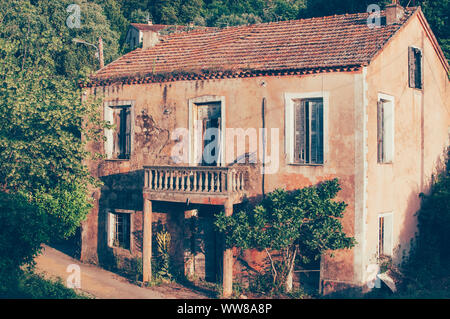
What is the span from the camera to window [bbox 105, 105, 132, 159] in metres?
20.5

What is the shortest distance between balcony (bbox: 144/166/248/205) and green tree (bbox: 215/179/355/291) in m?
0.79

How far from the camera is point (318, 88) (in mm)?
16656

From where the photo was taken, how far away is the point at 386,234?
17.9m

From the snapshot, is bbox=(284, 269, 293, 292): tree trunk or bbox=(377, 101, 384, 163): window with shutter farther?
bbox=(377, 101, 384, 163): window with shutter

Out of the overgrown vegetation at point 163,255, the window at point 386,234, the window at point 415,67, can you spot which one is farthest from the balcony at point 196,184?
the window at point 415,67

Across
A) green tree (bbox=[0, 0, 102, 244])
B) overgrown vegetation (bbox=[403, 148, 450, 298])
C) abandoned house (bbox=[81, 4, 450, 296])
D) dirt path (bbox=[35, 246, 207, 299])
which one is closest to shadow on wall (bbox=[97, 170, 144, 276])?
abandoned house (bbox=[81, 4, 450, 296])

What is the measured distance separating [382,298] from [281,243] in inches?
143

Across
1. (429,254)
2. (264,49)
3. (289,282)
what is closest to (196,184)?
(289,282)

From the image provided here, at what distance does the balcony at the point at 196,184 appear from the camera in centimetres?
1633

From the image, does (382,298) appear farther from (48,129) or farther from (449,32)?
(449,32)

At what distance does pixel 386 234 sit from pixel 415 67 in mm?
6628

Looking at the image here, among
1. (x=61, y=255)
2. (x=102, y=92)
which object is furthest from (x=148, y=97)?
(x=61, y=255)

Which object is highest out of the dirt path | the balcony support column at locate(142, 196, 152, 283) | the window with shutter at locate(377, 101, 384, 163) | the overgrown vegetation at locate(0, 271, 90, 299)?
the window with shutter at locate(377, 101, 384, 163)

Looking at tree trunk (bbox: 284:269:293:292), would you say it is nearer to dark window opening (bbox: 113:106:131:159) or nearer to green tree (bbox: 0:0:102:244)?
green tree (bbox: 0:0:102:244)
